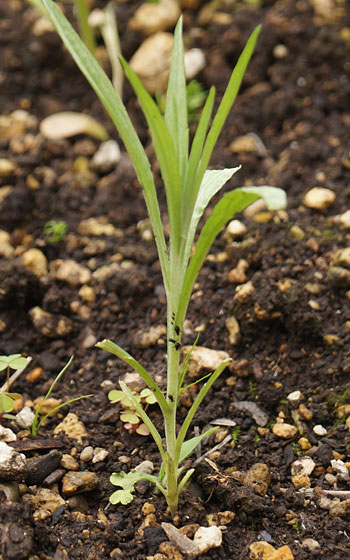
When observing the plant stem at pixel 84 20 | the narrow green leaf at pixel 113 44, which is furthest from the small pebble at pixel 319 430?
the plant stem at pixel 84 20

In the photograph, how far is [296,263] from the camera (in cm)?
191

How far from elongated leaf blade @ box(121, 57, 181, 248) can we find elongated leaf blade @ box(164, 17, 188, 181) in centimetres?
8

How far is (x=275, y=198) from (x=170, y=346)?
44 centimetres

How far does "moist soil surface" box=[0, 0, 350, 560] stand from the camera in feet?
4.50

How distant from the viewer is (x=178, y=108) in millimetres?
1240

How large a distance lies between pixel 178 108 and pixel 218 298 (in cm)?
76

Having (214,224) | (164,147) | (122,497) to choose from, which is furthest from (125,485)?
(164,147)

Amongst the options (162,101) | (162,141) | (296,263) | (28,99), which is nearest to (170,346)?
(162,141)

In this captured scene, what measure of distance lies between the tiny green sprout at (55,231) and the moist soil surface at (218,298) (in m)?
0.04

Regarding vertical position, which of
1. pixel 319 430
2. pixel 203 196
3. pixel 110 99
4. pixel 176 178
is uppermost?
pixel 110 99

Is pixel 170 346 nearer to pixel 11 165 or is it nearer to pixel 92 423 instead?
pixel 92 423

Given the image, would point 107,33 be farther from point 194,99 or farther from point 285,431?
point 285,431

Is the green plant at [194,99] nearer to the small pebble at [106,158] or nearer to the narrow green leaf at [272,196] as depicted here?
the small pebble at [106,158]

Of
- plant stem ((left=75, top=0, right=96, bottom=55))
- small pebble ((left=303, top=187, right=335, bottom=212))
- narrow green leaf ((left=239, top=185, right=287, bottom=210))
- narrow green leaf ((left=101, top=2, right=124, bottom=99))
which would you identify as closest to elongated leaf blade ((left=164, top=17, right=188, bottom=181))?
narrow green leaf ((left=239, top=185, right=287, bottom=210))
